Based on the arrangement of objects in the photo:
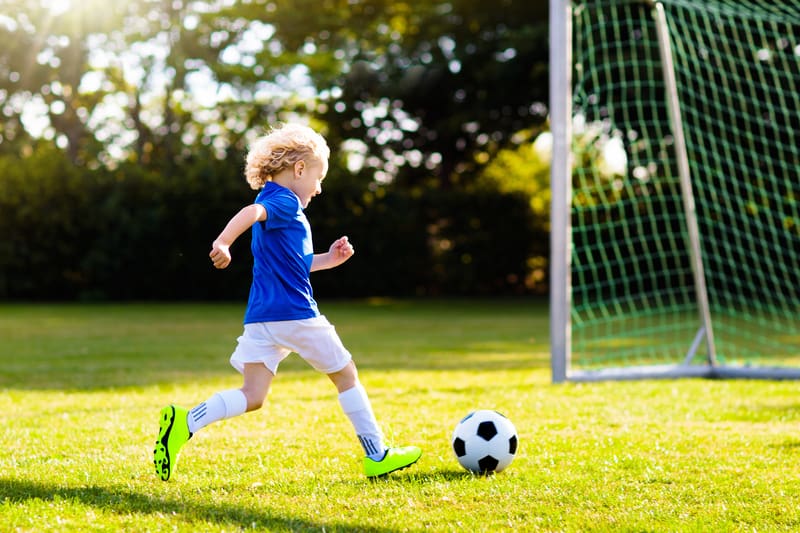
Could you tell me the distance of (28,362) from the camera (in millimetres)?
8594

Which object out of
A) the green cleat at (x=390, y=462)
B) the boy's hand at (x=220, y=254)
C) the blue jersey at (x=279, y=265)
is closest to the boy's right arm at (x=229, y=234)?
the boy's hand at (x=220, y=254)

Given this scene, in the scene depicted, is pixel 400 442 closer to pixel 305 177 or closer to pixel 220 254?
pixel 305 177

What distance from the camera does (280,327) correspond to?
3744 mm

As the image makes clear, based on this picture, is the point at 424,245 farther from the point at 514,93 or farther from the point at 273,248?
the point at 273,248

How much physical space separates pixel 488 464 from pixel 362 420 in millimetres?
542

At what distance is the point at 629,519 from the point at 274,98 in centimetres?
2591

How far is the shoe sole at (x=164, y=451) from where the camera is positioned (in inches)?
144

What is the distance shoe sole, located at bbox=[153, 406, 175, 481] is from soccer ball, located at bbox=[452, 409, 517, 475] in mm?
1154

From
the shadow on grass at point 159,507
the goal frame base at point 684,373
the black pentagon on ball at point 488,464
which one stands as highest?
the black pentagon on ball at point 488,464

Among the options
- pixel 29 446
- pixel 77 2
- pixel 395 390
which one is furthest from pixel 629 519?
pixel 77 2

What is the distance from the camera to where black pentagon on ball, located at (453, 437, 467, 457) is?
12.8ft

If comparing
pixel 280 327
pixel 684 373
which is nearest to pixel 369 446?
pixel 280 327

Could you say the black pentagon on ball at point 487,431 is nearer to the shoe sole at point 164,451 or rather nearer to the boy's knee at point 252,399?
the boy's knee at point 252,399

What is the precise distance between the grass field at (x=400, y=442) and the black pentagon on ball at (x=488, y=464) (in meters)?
0.06
